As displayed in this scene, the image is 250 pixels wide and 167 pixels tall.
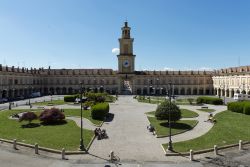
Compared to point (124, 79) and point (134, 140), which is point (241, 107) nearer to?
point (134, 140)

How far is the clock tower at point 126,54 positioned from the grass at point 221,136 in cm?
6521

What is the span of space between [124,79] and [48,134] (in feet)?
248

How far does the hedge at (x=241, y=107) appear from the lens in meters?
50.8

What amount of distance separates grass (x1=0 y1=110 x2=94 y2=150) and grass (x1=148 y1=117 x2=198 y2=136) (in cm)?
804

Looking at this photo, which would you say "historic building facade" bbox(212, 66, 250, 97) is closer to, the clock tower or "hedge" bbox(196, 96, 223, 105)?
"hedge" bbox(196, 96, 223, 105)

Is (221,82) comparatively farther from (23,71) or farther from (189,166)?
(189,166)

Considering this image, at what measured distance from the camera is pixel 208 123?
4141 cm

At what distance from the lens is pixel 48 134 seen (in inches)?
1299

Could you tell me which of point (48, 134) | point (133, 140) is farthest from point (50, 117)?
point (133, 140)

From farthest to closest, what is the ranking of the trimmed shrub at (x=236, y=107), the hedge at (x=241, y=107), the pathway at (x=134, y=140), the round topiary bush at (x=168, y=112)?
the trimmed shrub at (x=236, y=107) < the hedge at (x=241, y=107) < the round topiary bush at (x=168, y=112) < the pathway at (x=134, y=140)

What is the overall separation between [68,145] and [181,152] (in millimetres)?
10348

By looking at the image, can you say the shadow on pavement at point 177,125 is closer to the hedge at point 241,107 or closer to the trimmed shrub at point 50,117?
the trimmed shrub at point 50,117

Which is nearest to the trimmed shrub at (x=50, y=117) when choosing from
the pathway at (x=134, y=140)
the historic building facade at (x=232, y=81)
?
the pathway at (x=134, y=140)

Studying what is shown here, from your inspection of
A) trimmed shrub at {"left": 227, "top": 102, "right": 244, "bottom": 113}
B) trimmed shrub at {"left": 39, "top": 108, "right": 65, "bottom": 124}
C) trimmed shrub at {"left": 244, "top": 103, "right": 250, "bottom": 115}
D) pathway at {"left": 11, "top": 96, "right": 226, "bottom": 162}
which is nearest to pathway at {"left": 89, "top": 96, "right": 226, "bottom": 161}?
pathway at {"left": 11, "top": 96, "right": 226, "bottom": 162}
